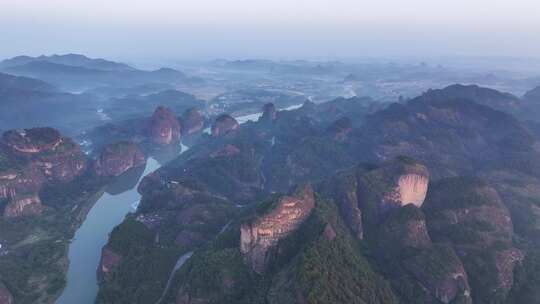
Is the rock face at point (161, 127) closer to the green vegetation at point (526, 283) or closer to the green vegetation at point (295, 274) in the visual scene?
the green vegetation at point (295, 274)

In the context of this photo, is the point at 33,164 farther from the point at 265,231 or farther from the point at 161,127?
the point at 265,231

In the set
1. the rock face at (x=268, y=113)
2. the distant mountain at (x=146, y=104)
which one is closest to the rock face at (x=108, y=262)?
the rock face at (x=268, y=113)

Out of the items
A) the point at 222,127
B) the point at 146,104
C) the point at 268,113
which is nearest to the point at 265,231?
the point at 222,127

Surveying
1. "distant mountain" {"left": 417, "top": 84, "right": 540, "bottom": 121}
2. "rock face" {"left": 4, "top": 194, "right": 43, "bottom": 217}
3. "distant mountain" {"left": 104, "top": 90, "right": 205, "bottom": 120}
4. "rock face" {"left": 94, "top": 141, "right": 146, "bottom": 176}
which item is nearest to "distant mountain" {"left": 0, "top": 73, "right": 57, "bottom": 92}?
"distant mountain" {"left": 104, "top": 90, "right": 205, "bottom": 120}

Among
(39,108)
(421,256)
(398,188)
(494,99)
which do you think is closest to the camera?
(421,256)

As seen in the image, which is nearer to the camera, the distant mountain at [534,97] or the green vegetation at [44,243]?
the green vegetation at [44,243]

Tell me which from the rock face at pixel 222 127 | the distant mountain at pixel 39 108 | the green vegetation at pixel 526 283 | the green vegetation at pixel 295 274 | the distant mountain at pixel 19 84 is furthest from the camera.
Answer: the distant mountain at pixel 19 84
